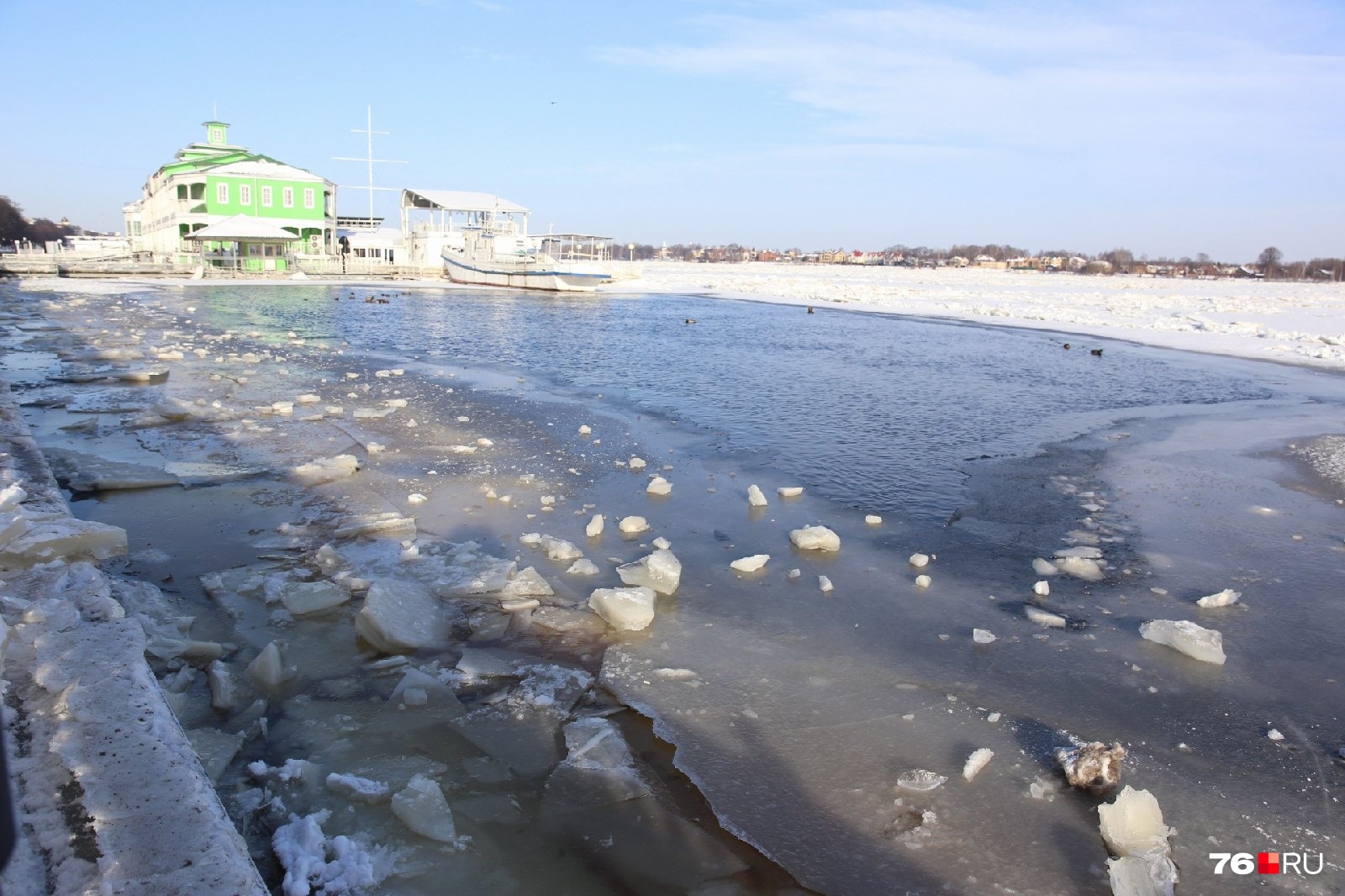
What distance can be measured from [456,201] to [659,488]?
48168 millimetres

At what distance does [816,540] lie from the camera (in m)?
6.31

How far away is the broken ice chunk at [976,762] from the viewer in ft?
11.9

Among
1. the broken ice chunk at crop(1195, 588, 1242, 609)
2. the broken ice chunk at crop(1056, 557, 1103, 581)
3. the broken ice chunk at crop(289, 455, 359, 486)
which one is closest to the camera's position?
the broken ice chunk at crop(1195, 588, 1242, 609)

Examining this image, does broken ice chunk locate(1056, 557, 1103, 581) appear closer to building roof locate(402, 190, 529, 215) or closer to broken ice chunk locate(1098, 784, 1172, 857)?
broken ice chunk locate(1098, 784, 1172, 857)

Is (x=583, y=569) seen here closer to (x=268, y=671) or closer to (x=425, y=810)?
(x=268, y=671)

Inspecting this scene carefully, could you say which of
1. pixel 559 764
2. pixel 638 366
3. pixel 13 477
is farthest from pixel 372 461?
pixel 638 366

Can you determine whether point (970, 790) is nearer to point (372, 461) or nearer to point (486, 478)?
point (486, 478)

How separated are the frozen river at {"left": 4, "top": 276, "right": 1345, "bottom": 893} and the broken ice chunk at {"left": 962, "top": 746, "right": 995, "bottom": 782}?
48 mm

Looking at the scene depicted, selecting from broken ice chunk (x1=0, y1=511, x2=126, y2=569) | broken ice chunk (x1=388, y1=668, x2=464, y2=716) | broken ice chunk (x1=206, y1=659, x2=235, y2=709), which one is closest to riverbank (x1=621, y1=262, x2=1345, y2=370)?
broken ice chunk (x1=388, y1=668, x2=464, y2=716)

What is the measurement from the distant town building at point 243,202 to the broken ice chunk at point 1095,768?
46.9 metres

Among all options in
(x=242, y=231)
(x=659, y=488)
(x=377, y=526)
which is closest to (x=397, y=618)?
(x=377, y=526)

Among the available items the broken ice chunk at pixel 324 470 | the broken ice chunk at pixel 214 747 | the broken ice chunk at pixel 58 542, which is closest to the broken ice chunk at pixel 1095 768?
the broken ice chunk at pixel 214 747

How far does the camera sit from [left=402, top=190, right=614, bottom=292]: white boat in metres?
45.6

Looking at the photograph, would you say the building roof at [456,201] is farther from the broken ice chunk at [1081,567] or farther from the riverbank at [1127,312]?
the broken ice chunk at [1081,567]
